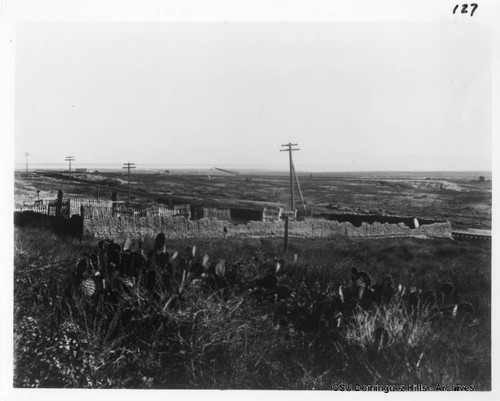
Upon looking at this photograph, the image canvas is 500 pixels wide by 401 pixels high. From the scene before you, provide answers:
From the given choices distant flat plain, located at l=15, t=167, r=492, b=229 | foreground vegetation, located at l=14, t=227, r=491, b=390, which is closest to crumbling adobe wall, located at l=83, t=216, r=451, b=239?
distant flat plain, located at l=15, t=167, r=492, b=229

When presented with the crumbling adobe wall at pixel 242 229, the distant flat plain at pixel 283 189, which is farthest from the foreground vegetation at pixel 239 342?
the distant flat plain at pixel 283 189

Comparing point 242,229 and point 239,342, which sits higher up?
point 242,229

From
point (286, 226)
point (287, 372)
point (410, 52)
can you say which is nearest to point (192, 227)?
point (286, 226)

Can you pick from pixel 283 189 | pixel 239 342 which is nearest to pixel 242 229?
pixel 283 189

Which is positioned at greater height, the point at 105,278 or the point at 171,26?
the point at 171,26

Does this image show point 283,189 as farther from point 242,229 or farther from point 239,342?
point 239,342

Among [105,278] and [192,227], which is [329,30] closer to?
[192,227]
